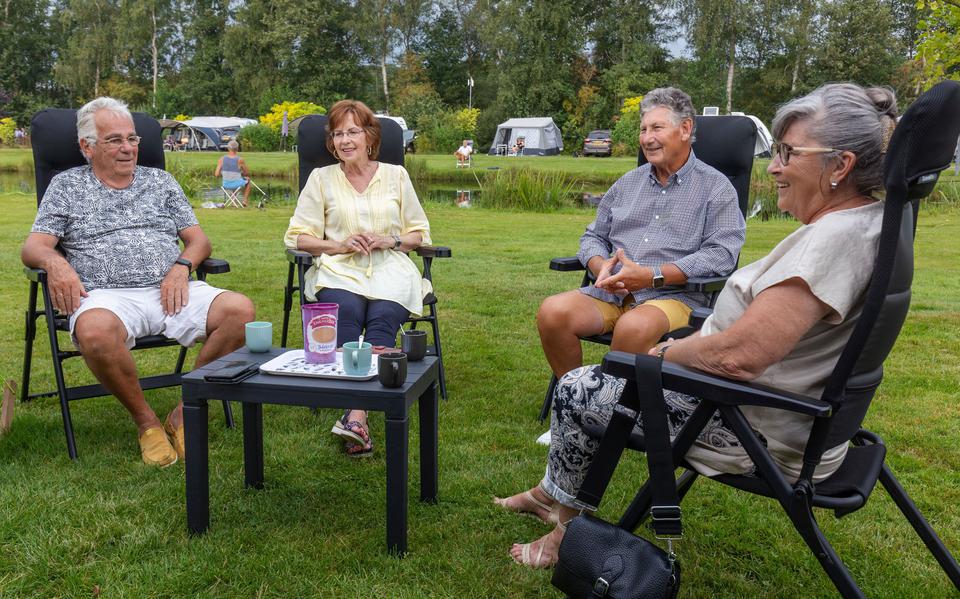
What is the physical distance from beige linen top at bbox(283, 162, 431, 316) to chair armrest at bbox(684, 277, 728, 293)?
1134 mm

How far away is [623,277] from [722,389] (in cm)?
128

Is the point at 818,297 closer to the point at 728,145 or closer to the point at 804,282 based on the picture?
the point at 804,282

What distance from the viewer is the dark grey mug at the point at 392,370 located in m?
2.04

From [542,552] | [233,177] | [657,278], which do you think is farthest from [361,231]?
[233,177]

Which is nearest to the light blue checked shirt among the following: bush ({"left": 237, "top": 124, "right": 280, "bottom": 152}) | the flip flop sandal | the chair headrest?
the flip flop sandal

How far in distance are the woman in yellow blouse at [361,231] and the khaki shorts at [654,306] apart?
823 mm

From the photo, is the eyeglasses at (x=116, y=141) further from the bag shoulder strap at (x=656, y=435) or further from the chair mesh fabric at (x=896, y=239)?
the chair mesh fabric at (x=896, y=239)

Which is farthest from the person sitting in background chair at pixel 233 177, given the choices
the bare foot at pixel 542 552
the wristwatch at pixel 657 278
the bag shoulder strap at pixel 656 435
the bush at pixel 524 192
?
the bag shoulder strap at pixel 656 435

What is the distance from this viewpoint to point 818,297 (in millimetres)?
1492

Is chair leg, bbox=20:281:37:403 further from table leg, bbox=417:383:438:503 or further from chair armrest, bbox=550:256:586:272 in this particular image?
chair armrest, bbox=550:256:586:272

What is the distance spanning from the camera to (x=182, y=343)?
9.44 ft

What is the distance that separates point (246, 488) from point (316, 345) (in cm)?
62

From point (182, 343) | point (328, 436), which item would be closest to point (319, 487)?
point (328, 436)

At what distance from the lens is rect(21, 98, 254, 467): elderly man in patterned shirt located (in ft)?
8.95
